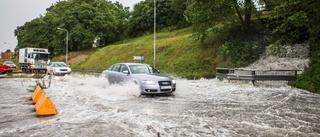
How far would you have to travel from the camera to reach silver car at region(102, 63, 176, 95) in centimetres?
1138

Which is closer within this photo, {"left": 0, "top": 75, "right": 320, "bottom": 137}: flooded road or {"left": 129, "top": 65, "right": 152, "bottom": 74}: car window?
{"left": 0, "top": 75, "right": 320, "bottom": 137}: flooded road

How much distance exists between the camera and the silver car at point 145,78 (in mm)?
11383

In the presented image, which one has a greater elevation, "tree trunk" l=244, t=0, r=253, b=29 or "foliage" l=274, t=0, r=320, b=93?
"tree trunk" l=244, t=0, r=253, b=29

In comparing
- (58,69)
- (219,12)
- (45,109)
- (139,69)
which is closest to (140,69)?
(139,69)

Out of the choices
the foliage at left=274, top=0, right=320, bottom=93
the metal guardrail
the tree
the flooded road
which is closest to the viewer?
the flooded road

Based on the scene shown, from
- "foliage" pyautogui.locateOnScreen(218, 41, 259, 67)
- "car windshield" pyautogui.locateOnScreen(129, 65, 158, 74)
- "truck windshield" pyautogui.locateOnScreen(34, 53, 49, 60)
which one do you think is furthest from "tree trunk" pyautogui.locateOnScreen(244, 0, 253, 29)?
"truck windshield" pyautogui.locateOnScreen(34, 53, 49, 60)

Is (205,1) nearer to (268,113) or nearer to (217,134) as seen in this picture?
(268,113)

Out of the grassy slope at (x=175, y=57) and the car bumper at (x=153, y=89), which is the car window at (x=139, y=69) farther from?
the grassy slope at (x=175, y=57)

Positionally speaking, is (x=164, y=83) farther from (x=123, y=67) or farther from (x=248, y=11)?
(x=248, y=11)

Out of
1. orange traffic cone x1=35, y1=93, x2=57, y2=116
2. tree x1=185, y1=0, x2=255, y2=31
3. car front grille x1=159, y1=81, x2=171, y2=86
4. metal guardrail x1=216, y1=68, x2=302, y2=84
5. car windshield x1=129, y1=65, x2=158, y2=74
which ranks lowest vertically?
orange traffic cone x1=35, y1=93, x2=57, y2=116

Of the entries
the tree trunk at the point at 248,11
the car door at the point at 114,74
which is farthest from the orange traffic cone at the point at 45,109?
the tree trunk at the point at 248,11

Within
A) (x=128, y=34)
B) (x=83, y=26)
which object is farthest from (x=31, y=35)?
(x=128, y=34)

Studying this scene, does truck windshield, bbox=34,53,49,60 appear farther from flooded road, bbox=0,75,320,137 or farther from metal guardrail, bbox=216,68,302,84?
flooded road, bbox=0,75,320,137

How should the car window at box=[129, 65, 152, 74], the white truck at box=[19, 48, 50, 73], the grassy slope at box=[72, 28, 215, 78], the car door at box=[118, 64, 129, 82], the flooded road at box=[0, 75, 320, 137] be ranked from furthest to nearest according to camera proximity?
the white truck at box=[19, 48, 50, 73], the grassy slope at box=[72, 28, 215, 78], the car window at box=[129, 65, 152, 74], the car door at box=[118, 64, 129, 82], the flooded road at box=[0, 75, 320, 137]
